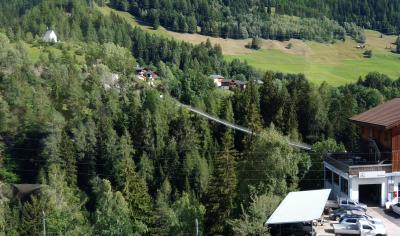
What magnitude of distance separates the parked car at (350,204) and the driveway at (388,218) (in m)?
0.57

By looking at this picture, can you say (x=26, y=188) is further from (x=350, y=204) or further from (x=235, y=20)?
(x=235, y=20)

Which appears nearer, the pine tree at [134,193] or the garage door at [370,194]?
the garage door at [370,194]

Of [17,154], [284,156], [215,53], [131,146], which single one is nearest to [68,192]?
[131,146]

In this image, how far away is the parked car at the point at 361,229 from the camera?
102 ft

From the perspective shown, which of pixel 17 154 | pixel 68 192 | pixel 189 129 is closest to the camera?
pixel 68 192

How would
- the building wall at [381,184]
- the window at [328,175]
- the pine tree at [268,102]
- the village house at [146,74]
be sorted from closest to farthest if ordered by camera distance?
the building wall at [381,184]
the window at [328,175]
the pine tree at [268,102]
the village house at [146,74]

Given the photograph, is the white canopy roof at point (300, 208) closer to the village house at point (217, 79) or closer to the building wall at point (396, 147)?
the building wall at point (396, 147)

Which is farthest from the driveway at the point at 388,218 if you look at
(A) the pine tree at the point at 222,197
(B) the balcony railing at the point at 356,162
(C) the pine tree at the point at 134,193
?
(C) the pine tree at the point at 134,193

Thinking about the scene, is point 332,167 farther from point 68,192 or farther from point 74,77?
point 74,77

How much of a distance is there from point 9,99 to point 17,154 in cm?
747

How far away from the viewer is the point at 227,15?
160375 mm

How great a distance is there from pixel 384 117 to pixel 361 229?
462 inches

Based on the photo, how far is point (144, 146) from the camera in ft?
208

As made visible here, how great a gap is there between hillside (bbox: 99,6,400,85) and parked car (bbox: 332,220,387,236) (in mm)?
70368
